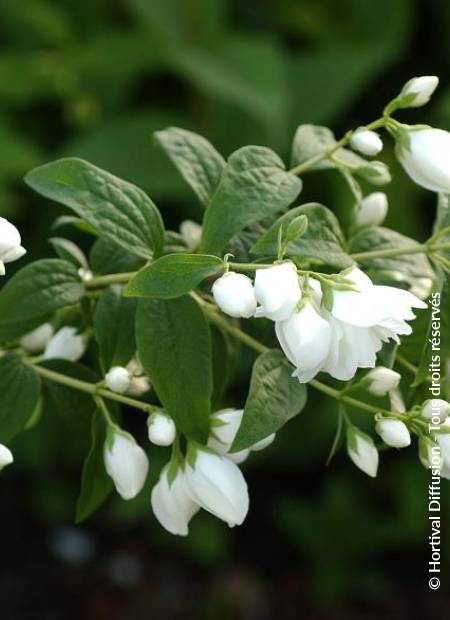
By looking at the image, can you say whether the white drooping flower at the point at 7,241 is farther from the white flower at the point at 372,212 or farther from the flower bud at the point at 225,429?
the white flower at the point at 372,212

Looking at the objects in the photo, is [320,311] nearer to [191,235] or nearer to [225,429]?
[225,429]

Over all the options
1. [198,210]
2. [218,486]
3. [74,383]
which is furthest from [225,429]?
[198,210]

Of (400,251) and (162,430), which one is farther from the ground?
(400,251)

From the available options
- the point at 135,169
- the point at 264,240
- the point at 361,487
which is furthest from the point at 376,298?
the point at 361,487

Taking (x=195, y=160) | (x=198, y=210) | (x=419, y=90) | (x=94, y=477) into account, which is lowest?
(x=198, y=210)

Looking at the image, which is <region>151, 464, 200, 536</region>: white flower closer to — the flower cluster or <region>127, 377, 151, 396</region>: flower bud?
<region>127, 377, 151, 396</region>: flower bud

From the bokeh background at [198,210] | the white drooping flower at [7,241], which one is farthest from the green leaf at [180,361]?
the bokeh background at [198,210]

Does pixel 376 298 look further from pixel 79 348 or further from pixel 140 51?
pixel 140 51
